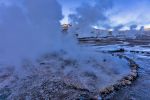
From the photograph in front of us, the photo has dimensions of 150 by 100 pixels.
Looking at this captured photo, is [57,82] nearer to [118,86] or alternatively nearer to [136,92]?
[118,86]

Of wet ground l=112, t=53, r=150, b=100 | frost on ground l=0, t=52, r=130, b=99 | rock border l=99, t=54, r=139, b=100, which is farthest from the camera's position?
rock border l=99, t=54, r=139, b=100

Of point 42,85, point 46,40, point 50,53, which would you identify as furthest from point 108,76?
point 46,40

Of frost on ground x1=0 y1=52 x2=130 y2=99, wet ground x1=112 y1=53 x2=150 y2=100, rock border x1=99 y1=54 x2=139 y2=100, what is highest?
frost on ground x1=0 y1=52 x2=130 y2=99

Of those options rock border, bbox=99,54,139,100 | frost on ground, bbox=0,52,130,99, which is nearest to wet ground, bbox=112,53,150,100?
rock border, bbox=99,54,139,100

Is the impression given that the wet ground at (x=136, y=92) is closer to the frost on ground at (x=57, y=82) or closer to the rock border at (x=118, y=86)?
the rock border at (x=118, y=86)

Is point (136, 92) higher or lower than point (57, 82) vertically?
lower

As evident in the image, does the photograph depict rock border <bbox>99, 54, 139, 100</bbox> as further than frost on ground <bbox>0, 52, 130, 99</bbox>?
Yes

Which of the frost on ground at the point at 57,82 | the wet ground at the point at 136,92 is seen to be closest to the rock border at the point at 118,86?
the wet ground at the point at 136,92

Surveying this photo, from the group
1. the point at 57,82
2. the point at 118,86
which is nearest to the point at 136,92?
the point at 118,86

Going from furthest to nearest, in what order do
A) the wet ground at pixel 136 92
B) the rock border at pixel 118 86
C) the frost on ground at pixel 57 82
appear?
the rock border at pixel 118 86, the frost on ground at pixel 57 82, the wet ground at pixel 136 92

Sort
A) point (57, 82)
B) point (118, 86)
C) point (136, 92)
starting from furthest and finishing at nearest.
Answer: point (57, 82), point (118, 86), point (136, 92)

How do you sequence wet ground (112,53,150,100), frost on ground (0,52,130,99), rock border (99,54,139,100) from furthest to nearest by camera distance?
rock border (99,54,139,100), frost on ground (0,52,130,99), wet ground (112,53,150,100)

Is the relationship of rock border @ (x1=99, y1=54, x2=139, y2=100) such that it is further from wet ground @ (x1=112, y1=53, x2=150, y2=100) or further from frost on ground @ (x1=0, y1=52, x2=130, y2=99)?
frost on ground @ (x1=0, y1=52, x2=130, y2=99)

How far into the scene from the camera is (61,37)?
4128 cm
